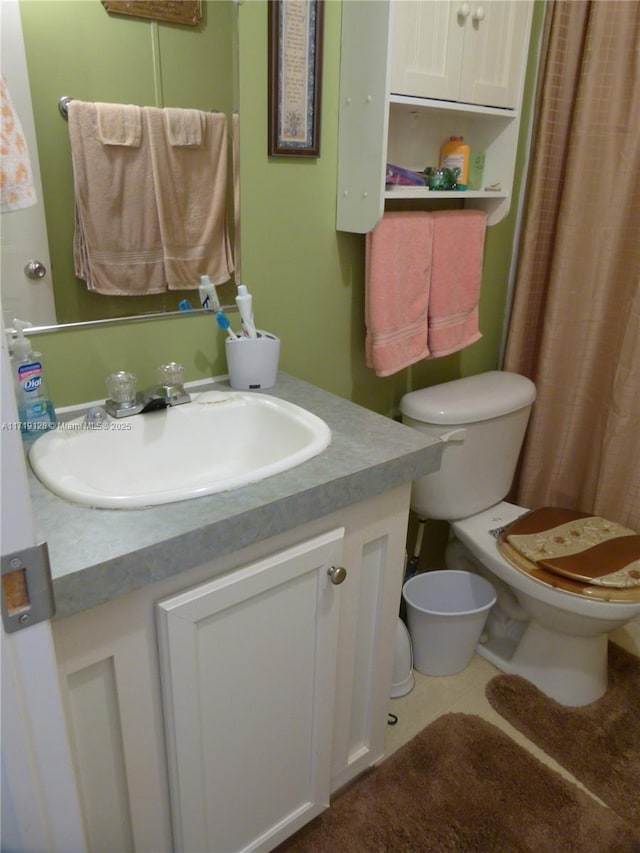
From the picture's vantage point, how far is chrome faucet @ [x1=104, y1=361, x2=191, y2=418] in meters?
1.16

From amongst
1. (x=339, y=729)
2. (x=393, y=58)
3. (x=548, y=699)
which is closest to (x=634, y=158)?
(x=393, y=58)

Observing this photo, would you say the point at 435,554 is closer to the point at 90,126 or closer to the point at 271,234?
the point at 271,234

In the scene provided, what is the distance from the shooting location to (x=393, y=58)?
125cm

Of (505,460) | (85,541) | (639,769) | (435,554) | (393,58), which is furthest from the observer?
(435,554)

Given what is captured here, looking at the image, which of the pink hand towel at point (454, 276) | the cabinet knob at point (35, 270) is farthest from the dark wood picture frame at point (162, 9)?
the pink hand towel at point (454, 276)

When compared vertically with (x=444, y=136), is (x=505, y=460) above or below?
below

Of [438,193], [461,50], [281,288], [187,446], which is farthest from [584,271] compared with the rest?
[187,446]

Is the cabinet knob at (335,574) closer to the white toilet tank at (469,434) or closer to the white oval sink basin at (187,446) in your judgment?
the white oval sink basin at (187,446)

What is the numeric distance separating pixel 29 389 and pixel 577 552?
1.33 meters

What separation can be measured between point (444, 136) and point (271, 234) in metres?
0.60

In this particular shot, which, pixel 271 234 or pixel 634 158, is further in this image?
pixel 634 158

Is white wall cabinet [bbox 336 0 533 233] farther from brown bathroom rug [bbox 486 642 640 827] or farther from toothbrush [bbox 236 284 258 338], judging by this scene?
brown bathroom rug [bbox 486 642 640 827]

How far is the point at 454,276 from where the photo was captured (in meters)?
1.61

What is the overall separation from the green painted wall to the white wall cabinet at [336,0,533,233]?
54 millimetres
